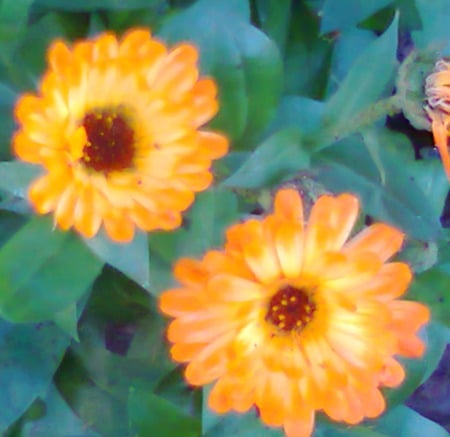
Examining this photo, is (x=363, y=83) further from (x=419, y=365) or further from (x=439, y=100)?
(x=419, y=365)

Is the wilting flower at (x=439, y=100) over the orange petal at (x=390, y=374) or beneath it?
over

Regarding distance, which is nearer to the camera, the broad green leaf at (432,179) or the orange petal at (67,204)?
the orange petal at (67,204)

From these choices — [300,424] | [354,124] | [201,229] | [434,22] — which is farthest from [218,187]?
[434,22]

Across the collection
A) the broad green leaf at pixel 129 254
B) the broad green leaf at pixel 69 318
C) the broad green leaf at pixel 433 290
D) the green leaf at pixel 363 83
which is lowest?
the broad green leaf at pixel 433 290

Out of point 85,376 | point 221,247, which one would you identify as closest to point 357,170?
point 221,247

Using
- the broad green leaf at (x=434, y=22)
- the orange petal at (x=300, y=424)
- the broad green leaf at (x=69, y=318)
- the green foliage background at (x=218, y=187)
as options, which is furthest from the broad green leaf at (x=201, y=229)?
the broad green leaf at (x=434, y=22)

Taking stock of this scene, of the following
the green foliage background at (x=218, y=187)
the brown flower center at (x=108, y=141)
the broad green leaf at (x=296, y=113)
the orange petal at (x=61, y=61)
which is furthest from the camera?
the broad green leaf at (x=296, y=113)

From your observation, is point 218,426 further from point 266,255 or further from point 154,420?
point 266,255

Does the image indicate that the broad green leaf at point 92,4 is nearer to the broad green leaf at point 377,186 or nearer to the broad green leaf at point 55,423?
the broad green leaf at point 377,186
